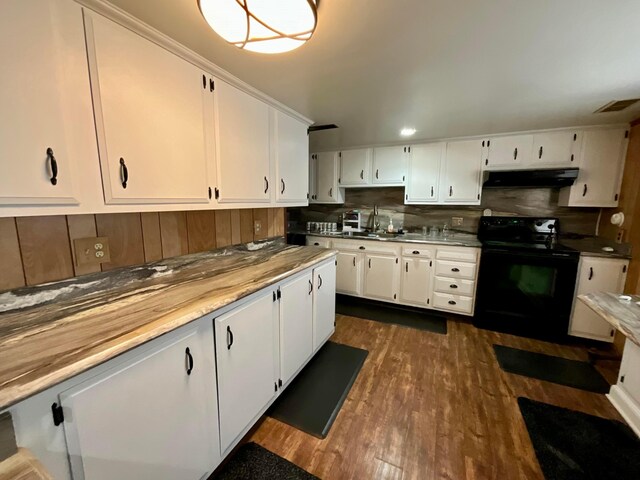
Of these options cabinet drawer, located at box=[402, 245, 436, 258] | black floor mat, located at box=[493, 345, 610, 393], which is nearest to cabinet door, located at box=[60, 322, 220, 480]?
black floor mat, located at box=[493, 345, 610, 393]

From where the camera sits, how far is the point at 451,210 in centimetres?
337

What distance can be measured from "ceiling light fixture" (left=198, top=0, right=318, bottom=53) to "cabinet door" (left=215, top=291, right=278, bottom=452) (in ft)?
4.00

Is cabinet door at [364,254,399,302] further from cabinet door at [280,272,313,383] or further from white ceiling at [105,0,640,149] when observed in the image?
white ceiling at [105,0,640,149]

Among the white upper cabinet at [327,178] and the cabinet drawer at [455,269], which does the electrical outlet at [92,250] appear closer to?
the white upper cabinet at [327,178]

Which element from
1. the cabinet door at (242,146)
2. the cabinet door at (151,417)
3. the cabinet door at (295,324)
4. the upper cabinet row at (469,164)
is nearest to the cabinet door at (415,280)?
the upper cabinet row at (469,164)

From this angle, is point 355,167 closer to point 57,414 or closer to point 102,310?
point 102,310

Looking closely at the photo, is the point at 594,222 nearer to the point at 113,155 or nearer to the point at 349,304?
the point at 349,304

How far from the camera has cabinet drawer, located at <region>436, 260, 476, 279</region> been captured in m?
2.87

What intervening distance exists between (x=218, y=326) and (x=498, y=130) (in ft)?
10.5

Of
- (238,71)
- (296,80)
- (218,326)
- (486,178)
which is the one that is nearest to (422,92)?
(296,80)

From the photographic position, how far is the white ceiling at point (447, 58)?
1.05 metres

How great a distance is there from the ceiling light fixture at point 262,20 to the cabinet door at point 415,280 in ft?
8.63

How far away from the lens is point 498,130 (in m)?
2.68

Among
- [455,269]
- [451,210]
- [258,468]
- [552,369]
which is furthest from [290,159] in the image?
[552,369]
